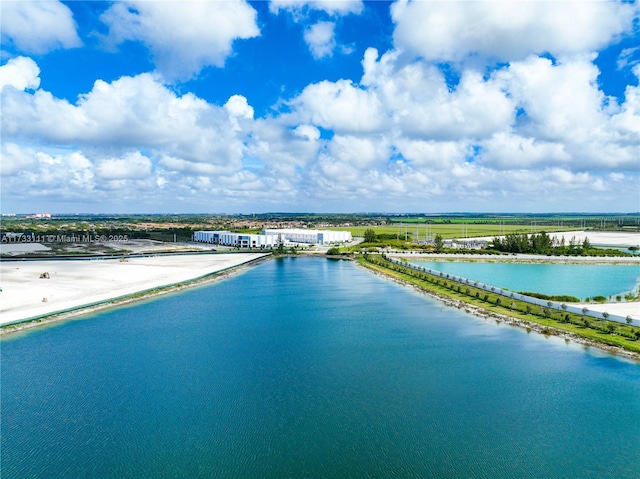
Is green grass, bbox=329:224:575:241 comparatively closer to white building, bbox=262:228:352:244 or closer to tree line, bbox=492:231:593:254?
white building, bbox=262:228:352:244

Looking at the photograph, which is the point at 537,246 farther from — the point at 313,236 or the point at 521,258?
the point at 313,236

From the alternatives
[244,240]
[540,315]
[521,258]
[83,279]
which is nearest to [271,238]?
[244,240]

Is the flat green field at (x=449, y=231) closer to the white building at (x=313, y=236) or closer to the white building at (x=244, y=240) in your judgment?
the white building at (x=313, y=236)

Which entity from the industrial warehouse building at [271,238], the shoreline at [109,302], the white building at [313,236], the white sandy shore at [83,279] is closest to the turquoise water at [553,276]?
the shoreline at [109,302]

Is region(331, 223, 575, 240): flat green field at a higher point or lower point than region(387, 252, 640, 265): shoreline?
higher

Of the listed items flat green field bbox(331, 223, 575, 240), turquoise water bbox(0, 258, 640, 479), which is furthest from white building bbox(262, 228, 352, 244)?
turquoise water bbox(0, 258, 640, 479)

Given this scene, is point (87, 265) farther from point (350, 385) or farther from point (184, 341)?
point (350, 385)
